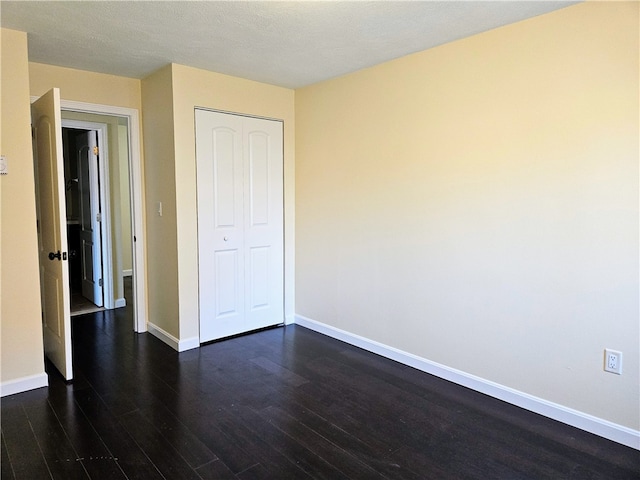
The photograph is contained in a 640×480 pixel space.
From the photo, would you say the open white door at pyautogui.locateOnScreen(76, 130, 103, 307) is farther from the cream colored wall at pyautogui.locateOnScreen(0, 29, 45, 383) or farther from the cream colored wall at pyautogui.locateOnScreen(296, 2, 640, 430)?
the cream colored wall at pyautogui.locateOnScreen(296, 2, 640, 430)

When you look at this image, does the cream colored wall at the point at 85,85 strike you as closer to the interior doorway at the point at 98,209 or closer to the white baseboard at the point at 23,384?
the interior doorway at the point at 98,209

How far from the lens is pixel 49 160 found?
9.71 ft

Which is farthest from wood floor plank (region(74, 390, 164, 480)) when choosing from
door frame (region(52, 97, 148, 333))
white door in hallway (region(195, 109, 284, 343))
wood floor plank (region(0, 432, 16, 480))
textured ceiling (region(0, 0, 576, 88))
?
textured ceiling (region(0, 0, 576, 88))

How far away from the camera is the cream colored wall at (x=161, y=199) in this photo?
351 centimetres

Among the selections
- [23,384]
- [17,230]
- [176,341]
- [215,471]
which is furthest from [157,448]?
[17,230]

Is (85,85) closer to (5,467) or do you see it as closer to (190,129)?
(190,129)

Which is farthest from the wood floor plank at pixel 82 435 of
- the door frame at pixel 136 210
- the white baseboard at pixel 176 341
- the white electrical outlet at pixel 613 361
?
the white electrical outlet at pixel 613 361

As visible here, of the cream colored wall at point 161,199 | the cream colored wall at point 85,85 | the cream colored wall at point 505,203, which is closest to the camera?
the cream colored wall at point 505,203

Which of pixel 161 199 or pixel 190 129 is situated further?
pixel 161 199

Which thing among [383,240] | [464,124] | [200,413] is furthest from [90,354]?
[464,124]

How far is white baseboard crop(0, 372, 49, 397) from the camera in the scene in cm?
275

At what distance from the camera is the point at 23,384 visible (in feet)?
9.21

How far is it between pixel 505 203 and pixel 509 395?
122cm

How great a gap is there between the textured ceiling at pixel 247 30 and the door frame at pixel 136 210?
17.2 inches
